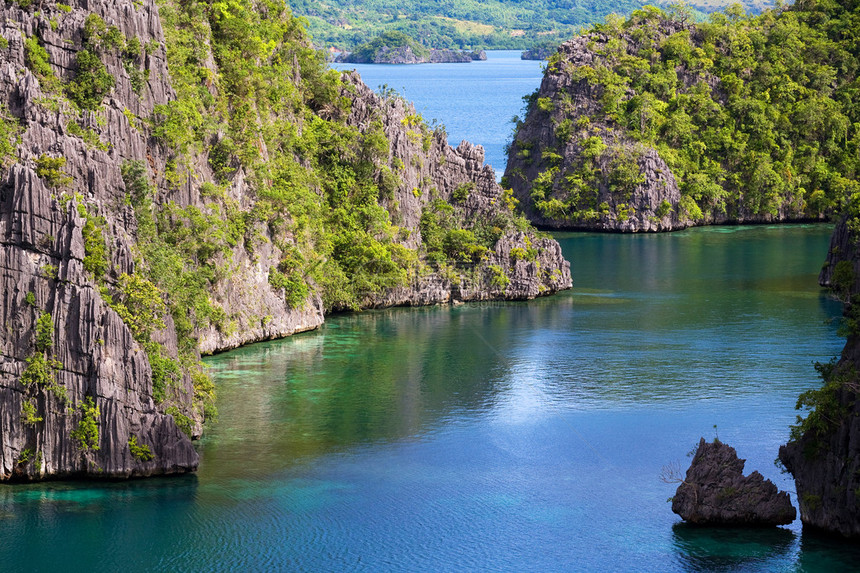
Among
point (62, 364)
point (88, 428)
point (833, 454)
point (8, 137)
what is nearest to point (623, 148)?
point (8, 137)

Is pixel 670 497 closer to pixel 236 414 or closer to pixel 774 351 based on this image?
pixel 236 414

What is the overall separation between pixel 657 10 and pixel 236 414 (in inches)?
3739

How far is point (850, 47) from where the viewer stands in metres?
136

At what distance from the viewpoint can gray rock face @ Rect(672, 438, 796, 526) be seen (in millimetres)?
40062

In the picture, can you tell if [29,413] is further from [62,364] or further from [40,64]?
[40,64]

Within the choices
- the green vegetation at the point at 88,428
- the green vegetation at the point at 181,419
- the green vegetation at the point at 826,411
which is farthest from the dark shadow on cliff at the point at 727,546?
the green vegetation at the point at 88,428

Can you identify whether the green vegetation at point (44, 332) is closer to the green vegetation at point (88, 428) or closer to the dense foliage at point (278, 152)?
the green vegetation at point (88, 428)

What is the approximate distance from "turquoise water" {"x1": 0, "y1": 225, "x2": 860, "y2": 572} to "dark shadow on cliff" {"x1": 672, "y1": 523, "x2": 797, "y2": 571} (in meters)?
0.08

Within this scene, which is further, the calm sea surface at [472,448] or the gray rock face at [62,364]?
the gray rock face at [62,364]

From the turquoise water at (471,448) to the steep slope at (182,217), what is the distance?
212 centimetres

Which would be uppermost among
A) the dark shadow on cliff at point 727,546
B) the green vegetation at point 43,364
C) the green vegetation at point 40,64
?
the green vegetation at point 40,64

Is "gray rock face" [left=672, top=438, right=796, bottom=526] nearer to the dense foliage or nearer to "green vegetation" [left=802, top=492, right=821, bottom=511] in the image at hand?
"green vegetation" [left=802, top=492, right=821, bottom=511]

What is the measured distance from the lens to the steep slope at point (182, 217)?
43.2 m

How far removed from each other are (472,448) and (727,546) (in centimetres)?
1283
